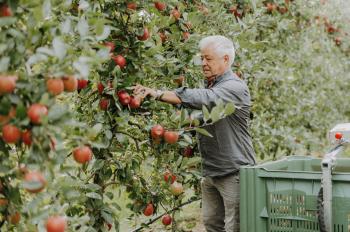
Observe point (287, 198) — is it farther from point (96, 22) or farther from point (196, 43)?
point (96, 22)

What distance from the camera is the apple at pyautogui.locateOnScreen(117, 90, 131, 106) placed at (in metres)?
2.98

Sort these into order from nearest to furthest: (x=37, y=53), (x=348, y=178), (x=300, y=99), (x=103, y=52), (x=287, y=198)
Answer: (x=37, y=53) → (x=103, y=52) → (x=348, y=178) → (x=287, y=198) → (x=300, y=99)

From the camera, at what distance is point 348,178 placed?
9.07 ft

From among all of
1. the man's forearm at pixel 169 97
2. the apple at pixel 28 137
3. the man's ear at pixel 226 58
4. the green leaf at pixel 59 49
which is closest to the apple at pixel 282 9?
the man's ear at pixel 226 58

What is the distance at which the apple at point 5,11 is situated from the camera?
5.74 feet

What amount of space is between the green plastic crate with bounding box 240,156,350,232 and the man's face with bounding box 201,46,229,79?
69 centimetres

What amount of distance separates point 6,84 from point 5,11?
9.3 inches

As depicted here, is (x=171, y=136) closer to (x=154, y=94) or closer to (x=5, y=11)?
(x=154, y=94)

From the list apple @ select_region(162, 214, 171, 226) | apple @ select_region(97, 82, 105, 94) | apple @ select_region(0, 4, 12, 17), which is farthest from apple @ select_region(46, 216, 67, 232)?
apple @ select_region(162, 214, 171, 226)

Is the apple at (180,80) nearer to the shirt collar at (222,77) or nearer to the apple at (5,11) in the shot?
the shirt collar at (222,77)

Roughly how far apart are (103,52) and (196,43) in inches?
64.4

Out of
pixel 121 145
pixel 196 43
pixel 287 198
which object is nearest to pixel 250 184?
pixel 287 198

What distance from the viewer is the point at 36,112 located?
1640 millimetres

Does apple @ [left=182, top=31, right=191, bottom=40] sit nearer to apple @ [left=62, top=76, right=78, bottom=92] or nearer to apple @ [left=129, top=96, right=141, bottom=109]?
apple @ [left=129, top=96, right=141, bottom=109]
